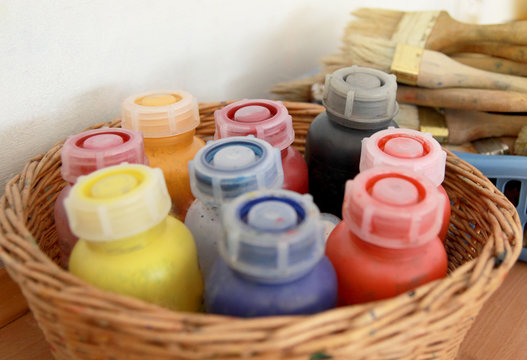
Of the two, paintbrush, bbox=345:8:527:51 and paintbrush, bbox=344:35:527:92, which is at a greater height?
paintbrush, bbox=345:8:527:51

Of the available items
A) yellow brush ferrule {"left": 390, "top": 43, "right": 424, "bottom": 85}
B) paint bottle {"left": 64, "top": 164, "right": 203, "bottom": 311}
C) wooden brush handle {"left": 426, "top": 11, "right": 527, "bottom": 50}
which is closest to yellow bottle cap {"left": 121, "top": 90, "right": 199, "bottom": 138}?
paint bottle {"left": 64, "top": 164, "right": 203, "bottom": 311}

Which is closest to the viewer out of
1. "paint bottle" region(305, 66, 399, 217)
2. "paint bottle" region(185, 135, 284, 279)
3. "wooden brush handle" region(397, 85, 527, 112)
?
"paint bottle" region(185, 135, 284, 279)

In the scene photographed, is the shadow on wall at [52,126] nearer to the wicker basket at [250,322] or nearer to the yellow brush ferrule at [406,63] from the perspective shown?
the wicker basket at [250,322]

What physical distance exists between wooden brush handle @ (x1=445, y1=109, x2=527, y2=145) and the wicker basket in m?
0.31

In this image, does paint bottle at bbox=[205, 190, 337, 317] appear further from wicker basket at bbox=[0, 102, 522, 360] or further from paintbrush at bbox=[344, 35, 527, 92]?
paintbrush at bbox=[344, 35, 527, 92]

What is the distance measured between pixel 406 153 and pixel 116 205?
0.94 ft

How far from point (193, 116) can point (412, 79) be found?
1.18 ft

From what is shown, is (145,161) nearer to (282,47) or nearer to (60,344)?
(60,344)

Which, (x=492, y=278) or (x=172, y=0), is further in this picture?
(x=172, y=0)

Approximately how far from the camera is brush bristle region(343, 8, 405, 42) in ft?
2.77

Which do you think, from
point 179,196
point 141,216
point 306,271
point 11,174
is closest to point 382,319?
point 306,271

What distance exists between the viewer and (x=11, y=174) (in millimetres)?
583

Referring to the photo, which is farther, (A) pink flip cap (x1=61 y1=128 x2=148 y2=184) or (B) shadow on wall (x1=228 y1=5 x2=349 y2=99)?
(B) shadow on wall (x1=228 y1=5 x2=349 y2=99)

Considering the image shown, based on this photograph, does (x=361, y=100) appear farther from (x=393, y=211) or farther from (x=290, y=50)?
(x=290, y=50)
